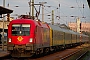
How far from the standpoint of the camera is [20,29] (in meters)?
19.6

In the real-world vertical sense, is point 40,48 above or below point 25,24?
below

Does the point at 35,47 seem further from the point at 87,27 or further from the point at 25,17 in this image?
the point at 87,27

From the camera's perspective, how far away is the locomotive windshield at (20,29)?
63.6 feet

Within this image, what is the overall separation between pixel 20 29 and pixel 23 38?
0.95 metres

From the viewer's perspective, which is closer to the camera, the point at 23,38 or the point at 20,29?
the point at 23,38

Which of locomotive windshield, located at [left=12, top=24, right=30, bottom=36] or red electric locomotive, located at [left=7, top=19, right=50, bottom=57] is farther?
locomotive windshield, located at [left=12, top=24, right=30, bottom=36]

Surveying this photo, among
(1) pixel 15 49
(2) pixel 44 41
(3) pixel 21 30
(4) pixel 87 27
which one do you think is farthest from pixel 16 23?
(4) pixel 87 27

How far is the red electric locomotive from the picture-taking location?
18.8 meters

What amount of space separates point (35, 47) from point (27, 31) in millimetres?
1354

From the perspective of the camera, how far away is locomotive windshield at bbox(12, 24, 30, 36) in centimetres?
1939

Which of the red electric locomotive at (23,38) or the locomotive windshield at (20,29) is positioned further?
the locomotive windshield at (20,29)

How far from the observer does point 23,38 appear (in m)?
19.0

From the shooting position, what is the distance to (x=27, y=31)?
1942cm

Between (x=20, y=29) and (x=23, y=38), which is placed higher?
(x=20, y=29)
